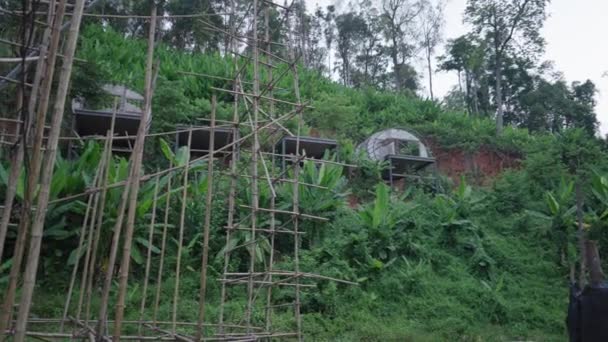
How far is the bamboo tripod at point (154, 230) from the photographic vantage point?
280 cm

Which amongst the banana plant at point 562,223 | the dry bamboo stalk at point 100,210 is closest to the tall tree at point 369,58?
the banana plant at point 562,223

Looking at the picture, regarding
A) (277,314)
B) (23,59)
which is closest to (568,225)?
(277,314)

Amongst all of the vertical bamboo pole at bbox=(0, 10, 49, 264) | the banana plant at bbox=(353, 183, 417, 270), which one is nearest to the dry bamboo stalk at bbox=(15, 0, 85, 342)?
the vertical bamboo pole at bbox=(0, 10, 49, 264)

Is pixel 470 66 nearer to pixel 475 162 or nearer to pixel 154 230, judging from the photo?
pixel 475 162

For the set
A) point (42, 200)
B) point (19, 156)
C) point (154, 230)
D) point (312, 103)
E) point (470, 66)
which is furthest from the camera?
point (470, 66)

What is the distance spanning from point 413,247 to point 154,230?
4103mm

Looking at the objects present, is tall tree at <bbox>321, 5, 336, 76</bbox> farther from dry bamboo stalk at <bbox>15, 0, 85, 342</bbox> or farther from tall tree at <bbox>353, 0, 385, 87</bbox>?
dry bamboo stalk at <bbox>15, 0, 85, 342</bbox>

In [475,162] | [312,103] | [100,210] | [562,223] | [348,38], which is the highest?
[348,38]

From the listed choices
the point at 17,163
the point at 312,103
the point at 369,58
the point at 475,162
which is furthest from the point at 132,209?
the point at 369,58

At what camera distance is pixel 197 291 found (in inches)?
302

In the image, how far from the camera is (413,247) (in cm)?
960

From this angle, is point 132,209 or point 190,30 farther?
point 190,30

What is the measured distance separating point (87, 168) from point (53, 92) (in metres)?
1.13

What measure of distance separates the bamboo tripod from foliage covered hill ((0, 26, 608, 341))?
20cm
